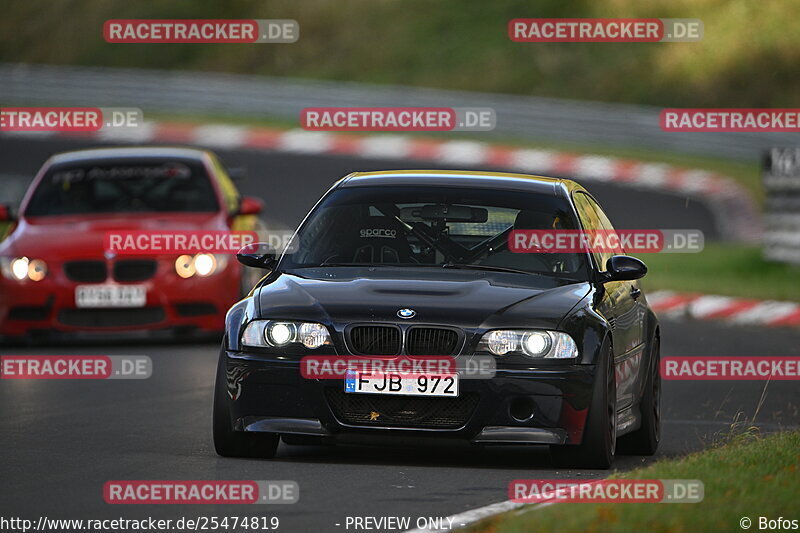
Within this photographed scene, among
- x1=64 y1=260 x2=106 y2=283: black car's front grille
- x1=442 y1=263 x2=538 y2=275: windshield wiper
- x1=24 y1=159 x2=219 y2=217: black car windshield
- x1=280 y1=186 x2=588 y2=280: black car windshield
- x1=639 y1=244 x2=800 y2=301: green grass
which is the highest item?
x1=280 y1=186 x2=588 y2=280: black car windshield

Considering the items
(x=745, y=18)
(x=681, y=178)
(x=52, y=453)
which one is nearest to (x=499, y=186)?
(x=52, y=453)

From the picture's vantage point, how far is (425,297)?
9.30 metres

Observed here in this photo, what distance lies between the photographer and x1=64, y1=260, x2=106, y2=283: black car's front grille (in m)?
16.0

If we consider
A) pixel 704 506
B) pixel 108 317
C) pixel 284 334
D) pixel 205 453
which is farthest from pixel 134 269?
pixel 704 506

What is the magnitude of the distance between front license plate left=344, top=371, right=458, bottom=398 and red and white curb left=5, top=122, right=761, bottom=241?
23.5 meters

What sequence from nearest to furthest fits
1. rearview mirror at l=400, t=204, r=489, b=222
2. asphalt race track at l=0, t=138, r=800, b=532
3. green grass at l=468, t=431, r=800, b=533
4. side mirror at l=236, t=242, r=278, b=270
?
green grass at l=468, t=431, r=800, b=533
asphalt race track at l=0, t=138, r=800, b=532
rearview mirror at l=400, t=204, r=489, b=222
side mirror at l=236, t=242, r=278, b=270

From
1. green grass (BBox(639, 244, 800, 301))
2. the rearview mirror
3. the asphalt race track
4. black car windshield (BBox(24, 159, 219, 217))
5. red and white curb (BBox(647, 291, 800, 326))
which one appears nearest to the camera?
the asphalt race track

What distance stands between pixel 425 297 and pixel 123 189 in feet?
27.6

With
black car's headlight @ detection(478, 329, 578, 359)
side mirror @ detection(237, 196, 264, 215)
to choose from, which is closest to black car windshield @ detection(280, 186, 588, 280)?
black car's headlight @ detection(478, 329, 578, 359)

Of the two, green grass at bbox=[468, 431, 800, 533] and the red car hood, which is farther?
the red car hood

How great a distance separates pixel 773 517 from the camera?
7250 mm

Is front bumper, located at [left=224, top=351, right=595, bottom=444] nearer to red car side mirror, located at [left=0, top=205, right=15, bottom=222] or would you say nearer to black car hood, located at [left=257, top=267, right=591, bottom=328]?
black car hood, located at [left=257, top=267, right=591, bottom=328]

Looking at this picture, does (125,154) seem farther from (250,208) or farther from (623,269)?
(623,269)

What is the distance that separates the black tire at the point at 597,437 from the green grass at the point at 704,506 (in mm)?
431
